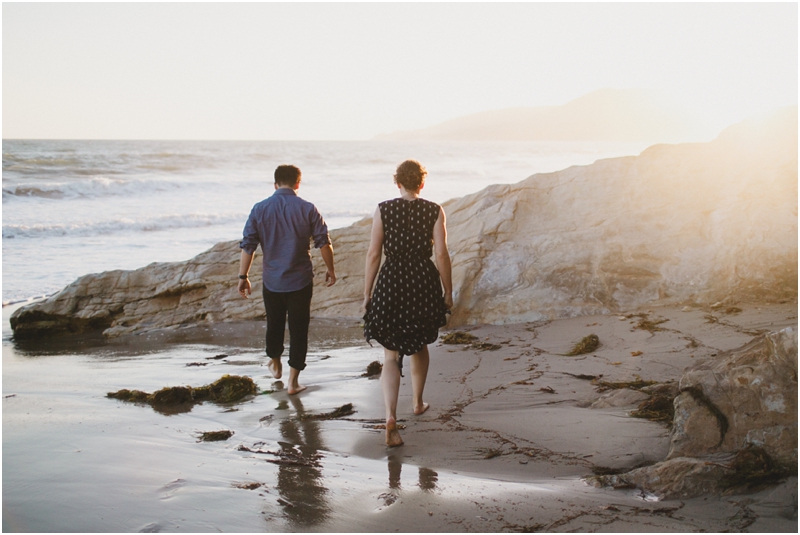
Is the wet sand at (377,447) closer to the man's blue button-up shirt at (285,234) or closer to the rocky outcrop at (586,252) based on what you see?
the rocky outcrop at (586,252)

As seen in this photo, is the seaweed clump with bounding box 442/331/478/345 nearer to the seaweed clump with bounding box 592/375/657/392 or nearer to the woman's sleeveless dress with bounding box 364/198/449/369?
the seaweed clump with bounding box 592/375/657/392

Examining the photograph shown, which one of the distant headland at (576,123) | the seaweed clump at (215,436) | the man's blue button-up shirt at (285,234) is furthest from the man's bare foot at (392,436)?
the distant headland at (576,123)

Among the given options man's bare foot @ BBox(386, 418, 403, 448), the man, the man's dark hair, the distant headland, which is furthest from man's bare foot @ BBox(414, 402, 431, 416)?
the distant headland

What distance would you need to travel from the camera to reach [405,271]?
3762mm

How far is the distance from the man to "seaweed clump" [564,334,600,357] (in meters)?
1.94

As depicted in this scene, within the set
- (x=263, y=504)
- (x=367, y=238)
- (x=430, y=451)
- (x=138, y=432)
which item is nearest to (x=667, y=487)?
(x=430, y=451)

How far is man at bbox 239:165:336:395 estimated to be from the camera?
190 inches

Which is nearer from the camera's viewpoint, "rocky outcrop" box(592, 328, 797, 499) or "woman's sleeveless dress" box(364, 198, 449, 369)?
"rocky outcrop" box(592, 328, 797, 499)

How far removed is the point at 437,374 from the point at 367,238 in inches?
132

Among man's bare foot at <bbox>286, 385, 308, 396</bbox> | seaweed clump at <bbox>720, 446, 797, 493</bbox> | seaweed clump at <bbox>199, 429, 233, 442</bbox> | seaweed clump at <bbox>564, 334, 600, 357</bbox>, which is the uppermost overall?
seaweed clump at <bbox>720, 446, 797, 493</bbox>

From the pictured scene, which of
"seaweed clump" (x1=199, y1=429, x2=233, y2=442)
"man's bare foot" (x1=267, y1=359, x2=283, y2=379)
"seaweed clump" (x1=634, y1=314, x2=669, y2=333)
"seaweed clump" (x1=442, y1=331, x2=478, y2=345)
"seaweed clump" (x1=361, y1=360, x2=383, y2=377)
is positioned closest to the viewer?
"seaweed clump" (x1=199, y1=429, x2=233, y2=442)

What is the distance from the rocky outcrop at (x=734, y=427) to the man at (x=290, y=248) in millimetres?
2748

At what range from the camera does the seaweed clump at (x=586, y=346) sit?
16.1ft

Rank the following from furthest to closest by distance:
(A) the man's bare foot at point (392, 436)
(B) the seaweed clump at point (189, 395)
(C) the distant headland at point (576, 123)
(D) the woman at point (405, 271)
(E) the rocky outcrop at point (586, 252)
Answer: (C) the distant headland at point (576, 123) → (E) the rocky outcrop at point (586, 252) → (B) the seaweed clump at point (189, 395) → (D) the woman at point (405, 271) → (A) the man's bare foot at point (392, 436)
